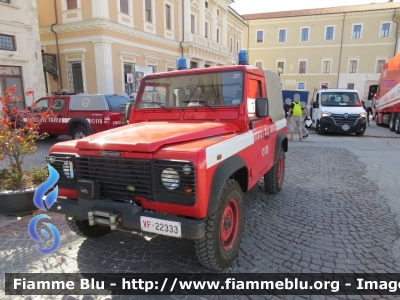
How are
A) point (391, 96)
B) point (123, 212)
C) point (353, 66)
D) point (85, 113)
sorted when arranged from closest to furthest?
point (123, 212) < point (85, 113) < point (391, 96) < point (353, 66)

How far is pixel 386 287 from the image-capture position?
8.75 ft

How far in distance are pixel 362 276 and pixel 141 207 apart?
2315 mm

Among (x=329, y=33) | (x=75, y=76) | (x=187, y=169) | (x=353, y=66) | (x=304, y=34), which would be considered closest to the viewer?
(x=187, y=169)

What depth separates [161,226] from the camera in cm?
239

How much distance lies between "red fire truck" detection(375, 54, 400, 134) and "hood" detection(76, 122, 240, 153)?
1394 cm

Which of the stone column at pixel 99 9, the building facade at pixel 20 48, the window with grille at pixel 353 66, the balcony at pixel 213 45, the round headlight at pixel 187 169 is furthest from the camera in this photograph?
the window with grille at pixel 353 66

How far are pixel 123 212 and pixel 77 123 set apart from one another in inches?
319

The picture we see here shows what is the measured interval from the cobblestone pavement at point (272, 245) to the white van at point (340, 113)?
8099 mm

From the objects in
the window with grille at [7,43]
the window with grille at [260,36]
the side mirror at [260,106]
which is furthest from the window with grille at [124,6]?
the window with grille at [260,36]

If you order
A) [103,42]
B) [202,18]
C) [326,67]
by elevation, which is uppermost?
[202,18]

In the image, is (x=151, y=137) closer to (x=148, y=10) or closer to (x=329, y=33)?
(x=148, y=10)

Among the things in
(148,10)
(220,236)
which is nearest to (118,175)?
(220,236)

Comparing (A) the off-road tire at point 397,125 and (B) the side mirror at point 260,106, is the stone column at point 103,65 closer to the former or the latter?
(B) the side mirror at point 260,106

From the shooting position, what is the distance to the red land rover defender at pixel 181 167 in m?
2.39
